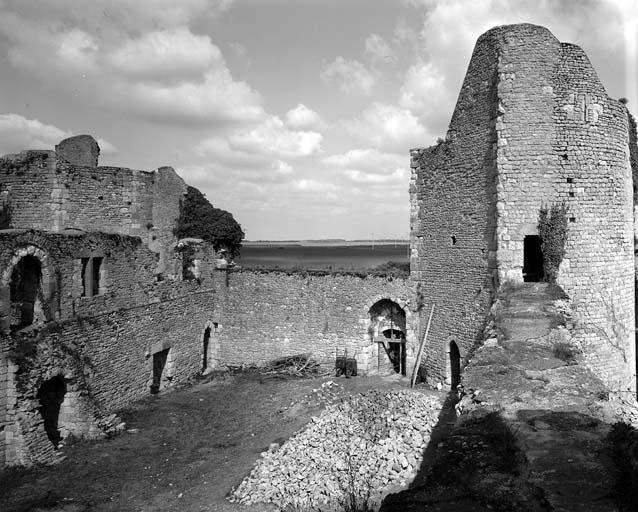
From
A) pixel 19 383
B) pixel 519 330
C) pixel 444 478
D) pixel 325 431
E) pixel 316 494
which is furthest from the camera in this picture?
pixel 325 431

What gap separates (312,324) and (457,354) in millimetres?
5810

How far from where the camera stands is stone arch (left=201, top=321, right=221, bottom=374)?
65.3 feet

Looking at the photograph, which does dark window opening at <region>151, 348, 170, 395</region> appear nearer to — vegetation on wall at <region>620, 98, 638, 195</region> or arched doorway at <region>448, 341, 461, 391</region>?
arched doorway at <region>448, 341, 461, 391</region>

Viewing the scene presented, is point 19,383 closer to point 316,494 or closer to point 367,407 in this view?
point 316,494

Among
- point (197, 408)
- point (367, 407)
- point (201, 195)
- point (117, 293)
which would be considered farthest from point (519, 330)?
point (201, 195)

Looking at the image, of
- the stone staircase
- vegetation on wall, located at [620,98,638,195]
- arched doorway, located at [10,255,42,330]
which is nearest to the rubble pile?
the stone staircase

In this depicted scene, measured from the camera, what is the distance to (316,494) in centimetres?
895

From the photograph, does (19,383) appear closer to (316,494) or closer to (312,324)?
(316,494)

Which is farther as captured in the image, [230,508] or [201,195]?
[201,195]

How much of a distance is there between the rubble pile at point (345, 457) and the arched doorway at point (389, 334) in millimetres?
5083

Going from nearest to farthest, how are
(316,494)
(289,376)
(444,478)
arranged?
(444,478)
(316,494)
(289,376)

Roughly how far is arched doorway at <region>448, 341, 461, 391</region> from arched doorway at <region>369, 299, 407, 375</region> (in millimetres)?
2861

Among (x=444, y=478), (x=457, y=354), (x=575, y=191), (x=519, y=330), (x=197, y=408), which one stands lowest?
(x=197, y=408)

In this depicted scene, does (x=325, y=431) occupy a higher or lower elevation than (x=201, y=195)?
lower
